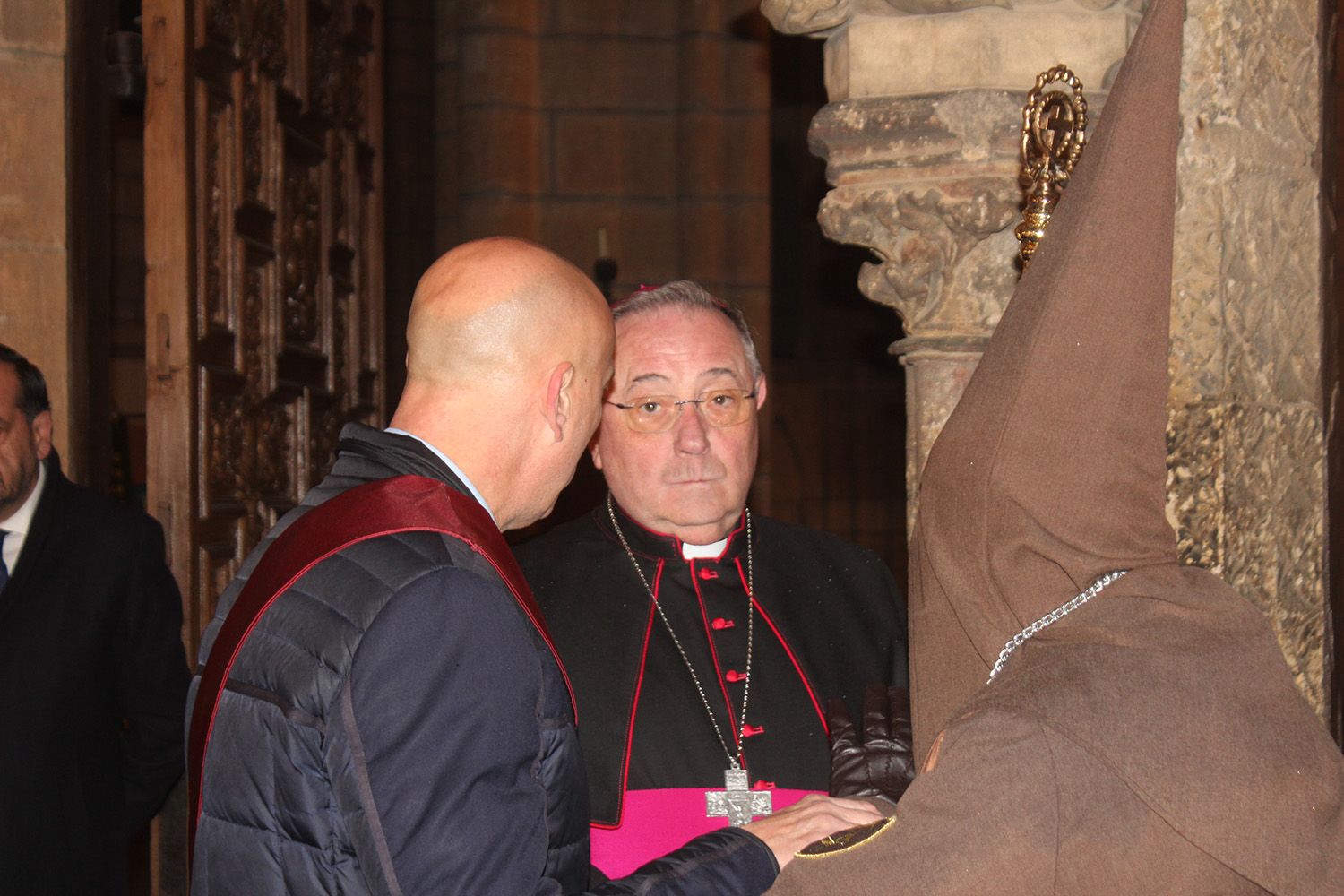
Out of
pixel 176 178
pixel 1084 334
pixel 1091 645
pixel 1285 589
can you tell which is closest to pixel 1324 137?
pixel 1285 589

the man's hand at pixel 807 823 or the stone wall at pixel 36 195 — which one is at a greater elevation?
the stone wall at pixel 36 195

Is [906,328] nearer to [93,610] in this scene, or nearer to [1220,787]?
[1220,787]

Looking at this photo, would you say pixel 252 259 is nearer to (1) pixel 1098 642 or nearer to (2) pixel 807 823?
(2) pixel 807 823

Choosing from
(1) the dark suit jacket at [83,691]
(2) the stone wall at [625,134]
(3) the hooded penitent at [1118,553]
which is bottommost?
(1) the dark suit jacket at [83,691]

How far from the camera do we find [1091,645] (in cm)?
130

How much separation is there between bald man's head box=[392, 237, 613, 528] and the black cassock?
68 centimetres

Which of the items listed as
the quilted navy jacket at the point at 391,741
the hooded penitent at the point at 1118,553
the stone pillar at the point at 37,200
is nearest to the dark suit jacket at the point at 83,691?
the stone pillar at the point at 37,200

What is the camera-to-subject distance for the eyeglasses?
2.40m

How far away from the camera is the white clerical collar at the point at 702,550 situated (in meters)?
2.52

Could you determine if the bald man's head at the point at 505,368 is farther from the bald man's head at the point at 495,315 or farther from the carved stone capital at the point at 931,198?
the carved stone capital at the point at 931,198

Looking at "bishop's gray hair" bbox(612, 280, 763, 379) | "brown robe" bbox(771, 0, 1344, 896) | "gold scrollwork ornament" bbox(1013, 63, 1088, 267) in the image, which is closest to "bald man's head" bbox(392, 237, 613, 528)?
"brown robe" bbox(771, 0, 1344, 896)

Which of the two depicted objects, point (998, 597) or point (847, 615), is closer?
point (998, 597)

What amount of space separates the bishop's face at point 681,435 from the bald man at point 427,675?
73cm

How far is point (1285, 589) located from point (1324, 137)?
0.76 m
